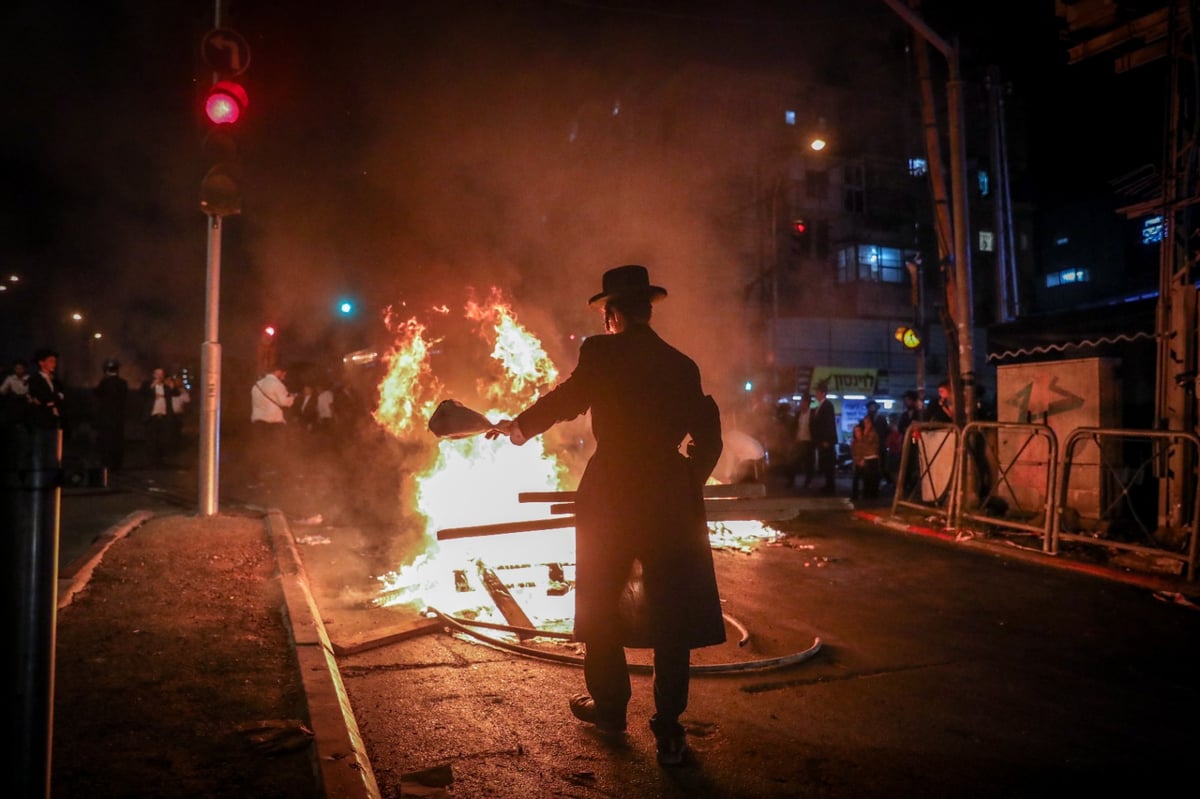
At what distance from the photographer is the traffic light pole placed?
759 centimetres

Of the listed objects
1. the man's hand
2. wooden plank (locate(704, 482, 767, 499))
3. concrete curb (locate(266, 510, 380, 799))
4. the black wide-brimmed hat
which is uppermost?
the black wide-brimmed hat

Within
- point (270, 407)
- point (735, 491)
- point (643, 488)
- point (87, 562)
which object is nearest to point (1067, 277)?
point (735, 491)

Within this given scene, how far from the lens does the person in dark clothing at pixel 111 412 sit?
12531 mm

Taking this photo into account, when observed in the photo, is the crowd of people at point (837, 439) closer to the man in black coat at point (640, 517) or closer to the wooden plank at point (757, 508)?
the wooden plank at point (757, 508)

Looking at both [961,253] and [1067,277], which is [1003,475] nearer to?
[961,253]

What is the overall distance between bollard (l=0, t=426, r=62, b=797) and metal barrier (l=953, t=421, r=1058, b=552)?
875 centimetres

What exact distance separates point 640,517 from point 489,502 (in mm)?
5920

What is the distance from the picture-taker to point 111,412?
12594mm

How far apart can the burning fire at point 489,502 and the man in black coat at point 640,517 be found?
4.00 feet

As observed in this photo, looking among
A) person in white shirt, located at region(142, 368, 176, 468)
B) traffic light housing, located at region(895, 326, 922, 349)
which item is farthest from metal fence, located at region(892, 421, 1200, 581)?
person in white shirt, located at region(142, 368, 176, 468)

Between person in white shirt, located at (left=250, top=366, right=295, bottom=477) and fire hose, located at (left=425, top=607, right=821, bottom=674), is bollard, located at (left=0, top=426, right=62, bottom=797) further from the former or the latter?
person in white shirt, located at (left=250, top=366, right=295, bottom=477)

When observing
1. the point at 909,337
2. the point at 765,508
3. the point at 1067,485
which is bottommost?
the point at 765,508

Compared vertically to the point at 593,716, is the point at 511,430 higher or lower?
higher

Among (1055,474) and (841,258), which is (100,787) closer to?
(1055,474)
